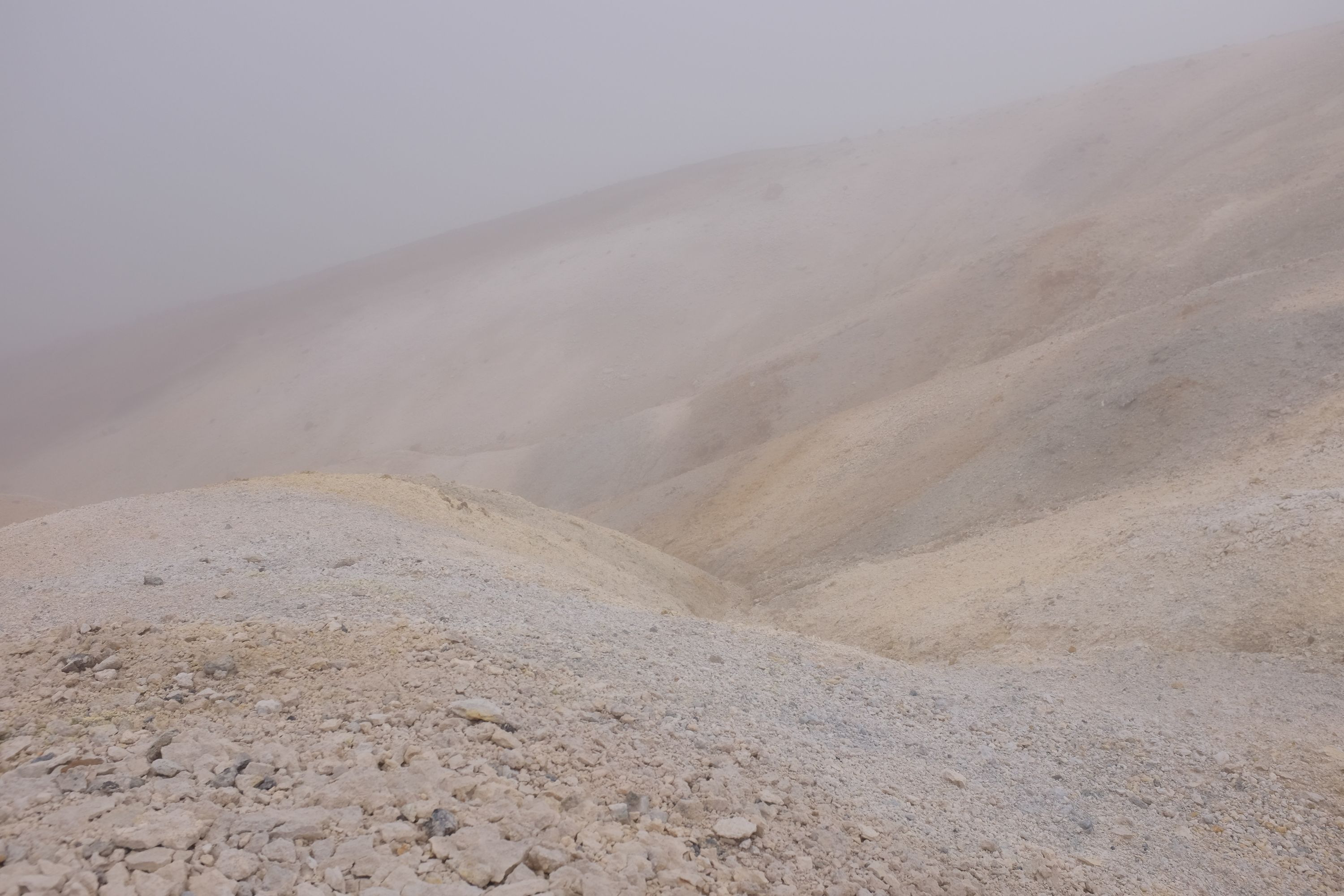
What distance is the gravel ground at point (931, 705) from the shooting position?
16.3 ft

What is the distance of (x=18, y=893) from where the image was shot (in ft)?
→ 10.2

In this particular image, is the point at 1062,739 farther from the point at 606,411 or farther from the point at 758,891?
the point at 606,411

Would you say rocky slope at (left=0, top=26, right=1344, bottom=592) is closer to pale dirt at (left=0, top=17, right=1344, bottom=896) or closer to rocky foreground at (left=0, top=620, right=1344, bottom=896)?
pale dirt at (left=0, top=17, right=1344, bottom=896)

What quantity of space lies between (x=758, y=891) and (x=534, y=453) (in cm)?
2502

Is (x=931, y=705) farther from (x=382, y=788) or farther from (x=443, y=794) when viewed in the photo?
(x=382, y=788)

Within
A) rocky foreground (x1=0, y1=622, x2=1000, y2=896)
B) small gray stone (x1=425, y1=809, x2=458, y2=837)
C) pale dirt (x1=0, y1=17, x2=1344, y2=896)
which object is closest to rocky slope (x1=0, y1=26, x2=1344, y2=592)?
pale dirt (x1=0, y1=17, x2=1344, y2=896)

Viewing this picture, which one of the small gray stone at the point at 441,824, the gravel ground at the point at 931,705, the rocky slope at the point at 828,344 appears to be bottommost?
the rocky slope at the point at 828,344

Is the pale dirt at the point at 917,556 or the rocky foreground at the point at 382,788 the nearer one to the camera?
the rocky foreground at the point at 382,788

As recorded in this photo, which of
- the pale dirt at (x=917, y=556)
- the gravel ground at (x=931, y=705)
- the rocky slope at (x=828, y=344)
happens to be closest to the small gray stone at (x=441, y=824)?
the pale dirt at (x=917, y=556)

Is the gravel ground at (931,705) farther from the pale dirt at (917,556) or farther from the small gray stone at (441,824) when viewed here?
the small gray stone at (441,824)

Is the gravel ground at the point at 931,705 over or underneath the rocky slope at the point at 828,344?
over

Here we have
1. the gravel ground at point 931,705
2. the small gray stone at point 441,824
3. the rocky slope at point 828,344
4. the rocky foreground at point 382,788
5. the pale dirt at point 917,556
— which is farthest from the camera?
the rocky slope at point 828,344

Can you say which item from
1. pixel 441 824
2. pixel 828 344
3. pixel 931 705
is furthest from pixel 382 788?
pixel 828 344

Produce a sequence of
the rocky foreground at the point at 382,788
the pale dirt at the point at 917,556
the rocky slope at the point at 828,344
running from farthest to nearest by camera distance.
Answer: the rocky slope at the point at 828,344 → the pale dirt at the point at 917,556 → the rocky foreground at the point at 382,788
